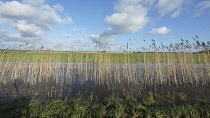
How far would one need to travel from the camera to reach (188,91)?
29.9 ft

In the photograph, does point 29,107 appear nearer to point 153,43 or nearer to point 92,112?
point 92,112

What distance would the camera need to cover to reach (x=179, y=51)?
42.6 ft

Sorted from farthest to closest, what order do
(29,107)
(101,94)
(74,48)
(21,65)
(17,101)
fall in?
1. (74,48)
2. (21,65)
3. (101,94)
4. (17,101)
5. (29,107)

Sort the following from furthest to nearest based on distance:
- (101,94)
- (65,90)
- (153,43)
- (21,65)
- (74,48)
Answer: (74,48), (21,65), (153,43), (65,90), (101,94)

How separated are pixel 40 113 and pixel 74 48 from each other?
10.3 m

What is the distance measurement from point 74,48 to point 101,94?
7979 mm

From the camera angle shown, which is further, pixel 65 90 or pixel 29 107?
pixel 65 90

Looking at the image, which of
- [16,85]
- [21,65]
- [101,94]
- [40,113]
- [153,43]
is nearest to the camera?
[40,113]

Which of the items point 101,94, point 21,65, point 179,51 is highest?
point 179,51

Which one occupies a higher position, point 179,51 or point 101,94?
point 179,51

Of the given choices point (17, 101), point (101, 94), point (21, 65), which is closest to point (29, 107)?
point (17, 101)

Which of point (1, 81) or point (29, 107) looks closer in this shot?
point (29, 107)

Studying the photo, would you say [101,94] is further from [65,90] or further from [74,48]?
[74,48]

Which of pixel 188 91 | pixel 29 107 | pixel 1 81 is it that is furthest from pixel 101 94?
pixel 1 81
